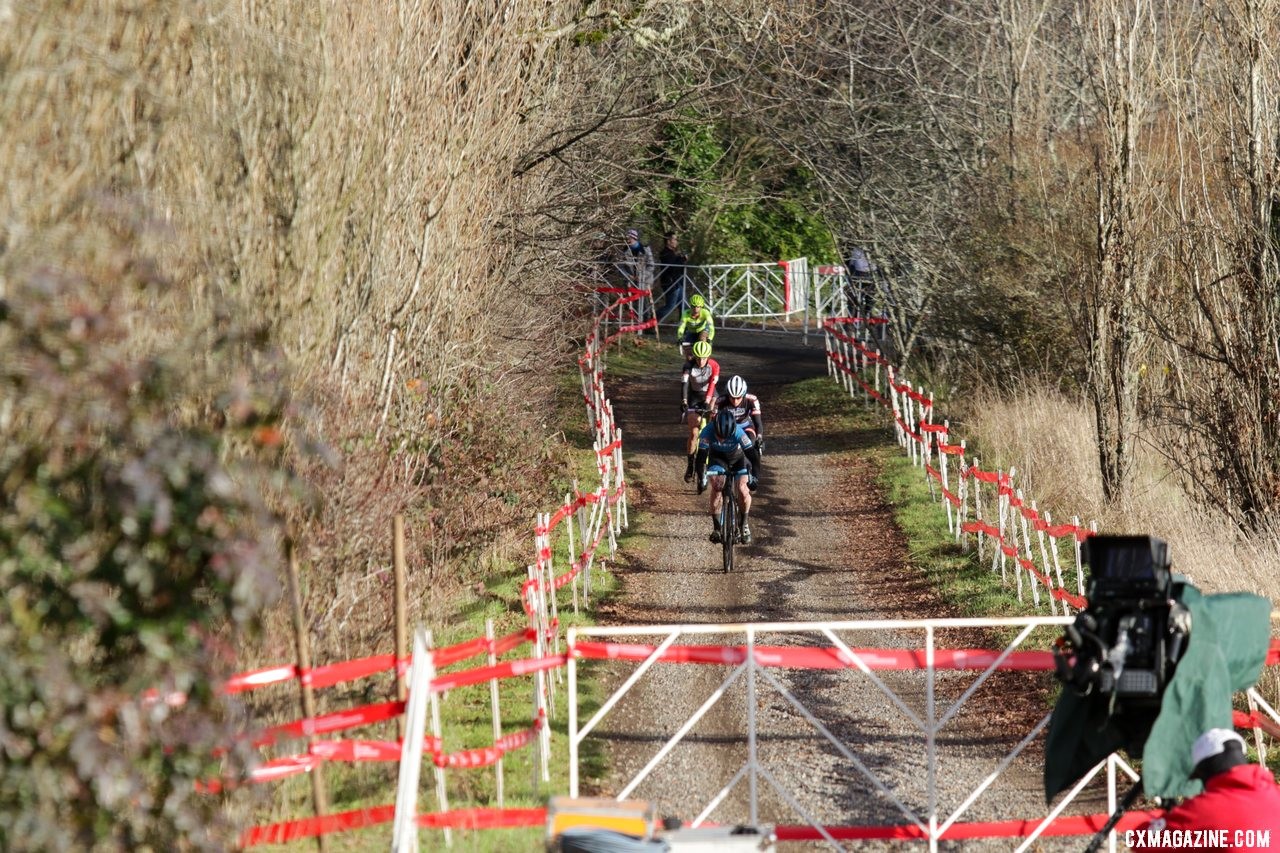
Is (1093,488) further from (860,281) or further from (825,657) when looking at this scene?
(860,281)

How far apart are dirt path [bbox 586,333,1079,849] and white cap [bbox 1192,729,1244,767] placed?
2.48 m

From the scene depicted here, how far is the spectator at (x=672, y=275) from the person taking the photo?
34.7m

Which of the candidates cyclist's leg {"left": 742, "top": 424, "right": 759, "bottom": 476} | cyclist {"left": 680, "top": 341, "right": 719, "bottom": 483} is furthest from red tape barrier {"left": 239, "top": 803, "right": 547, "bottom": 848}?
cyclist {"left": 680, "top": 341, "right": 719, "bottom": 483}

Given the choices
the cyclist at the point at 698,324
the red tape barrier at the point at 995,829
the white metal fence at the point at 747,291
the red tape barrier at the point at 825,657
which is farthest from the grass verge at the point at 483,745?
the white metal fence at the point at 747,291

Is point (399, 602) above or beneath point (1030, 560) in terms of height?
above

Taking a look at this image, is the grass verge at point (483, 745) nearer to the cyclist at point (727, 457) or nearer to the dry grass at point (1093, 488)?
the cyclist at point (727, 457)

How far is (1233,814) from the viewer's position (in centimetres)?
616

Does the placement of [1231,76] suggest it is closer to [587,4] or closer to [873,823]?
[587,4]

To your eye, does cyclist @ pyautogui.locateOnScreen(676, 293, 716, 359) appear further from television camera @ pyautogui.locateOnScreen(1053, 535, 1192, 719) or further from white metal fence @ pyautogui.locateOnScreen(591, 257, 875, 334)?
television camera @ pyautogui.locateOnScreen(1053, 535, 1192, 719)

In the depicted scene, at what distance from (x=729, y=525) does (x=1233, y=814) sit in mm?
9630

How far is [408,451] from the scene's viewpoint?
1230cm

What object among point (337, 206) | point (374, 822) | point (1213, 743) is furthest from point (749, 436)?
point (1213, 743)

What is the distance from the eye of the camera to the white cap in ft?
20.6

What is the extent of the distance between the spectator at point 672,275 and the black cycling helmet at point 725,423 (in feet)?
62.6
